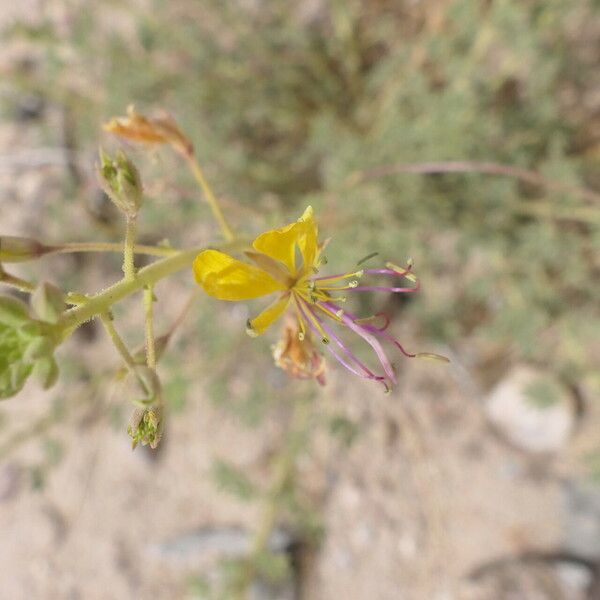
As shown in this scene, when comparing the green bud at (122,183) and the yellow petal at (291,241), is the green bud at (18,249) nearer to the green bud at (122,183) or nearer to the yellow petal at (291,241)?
the green bud at (122,183)

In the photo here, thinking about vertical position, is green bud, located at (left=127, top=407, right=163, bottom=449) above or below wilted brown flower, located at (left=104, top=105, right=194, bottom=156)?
below

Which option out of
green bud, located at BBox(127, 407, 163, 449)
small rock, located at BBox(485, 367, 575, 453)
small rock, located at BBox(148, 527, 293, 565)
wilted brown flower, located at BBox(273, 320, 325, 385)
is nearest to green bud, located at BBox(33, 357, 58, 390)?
green bud, located at BBox(127, 407, 163, 449)

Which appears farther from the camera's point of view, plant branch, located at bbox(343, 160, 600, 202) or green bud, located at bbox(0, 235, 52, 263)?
plant branch, located at bbox(343, 160, 600, 202)

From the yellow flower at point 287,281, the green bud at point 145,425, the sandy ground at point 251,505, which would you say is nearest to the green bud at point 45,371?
the green bud at point 145,425

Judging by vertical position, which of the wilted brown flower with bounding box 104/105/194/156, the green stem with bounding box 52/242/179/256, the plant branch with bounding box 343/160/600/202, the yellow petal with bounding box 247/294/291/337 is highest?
the plant branch with bounding box 343/160/600/202

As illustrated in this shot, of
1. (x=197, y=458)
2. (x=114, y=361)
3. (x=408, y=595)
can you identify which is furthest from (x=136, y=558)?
(x=408, y=595)

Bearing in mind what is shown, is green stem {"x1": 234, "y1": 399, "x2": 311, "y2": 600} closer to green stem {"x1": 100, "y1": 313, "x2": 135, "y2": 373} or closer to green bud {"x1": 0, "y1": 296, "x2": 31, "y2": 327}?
green stem {"x1": 100, "y1": 313, "x2": 135, "y2": 373}

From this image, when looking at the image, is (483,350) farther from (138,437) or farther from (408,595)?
(138,437)
